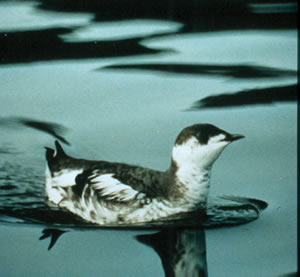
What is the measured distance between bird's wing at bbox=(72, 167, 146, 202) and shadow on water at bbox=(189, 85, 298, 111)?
2.95m

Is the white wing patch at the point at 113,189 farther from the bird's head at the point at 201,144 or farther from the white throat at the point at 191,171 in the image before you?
the bird's head at the point at 201,144

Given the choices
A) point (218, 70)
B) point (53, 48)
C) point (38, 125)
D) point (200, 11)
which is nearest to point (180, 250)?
point (38, 125)

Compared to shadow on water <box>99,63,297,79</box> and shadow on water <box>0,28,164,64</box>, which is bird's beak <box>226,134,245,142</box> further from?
shadow on water <box>0,28,164,64</box>

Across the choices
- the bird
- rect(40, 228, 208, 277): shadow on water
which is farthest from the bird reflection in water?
the bird

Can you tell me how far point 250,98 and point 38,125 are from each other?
9.08 ft

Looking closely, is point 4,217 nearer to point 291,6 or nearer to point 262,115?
point 262,115

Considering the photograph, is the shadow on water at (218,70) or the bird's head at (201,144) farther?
the shadow on water at (218,70)

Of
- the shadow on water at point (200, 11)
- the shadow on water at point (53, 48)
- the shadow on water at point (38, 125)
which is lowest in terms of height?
the shadow on water at point (38, 125)

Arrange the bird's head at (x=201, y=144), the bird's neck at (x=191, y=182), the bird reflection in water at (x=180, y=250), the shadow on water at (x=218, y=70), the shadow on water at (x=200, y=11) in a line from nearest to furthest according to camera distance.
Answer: the bird reflection in water at (x=180, y=250) → the bird's head at (x=201, y=144) → the bird's neck at (x=191, y=182) → the shadow on water at (x=218, y=70) → the shadow on water at (x=200, y=11)

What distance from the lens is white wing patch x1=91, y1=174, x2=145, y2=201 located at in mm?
6863

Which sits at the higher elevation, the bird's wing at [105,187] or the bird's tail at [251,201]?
the bird's wing at [105,187]

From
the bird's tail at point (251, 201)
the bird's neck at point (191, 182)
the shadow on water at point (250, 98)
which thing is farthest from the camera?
the shadow on water at point (250, 98)

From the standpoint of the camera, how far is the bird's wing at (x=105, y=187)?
6.88 m

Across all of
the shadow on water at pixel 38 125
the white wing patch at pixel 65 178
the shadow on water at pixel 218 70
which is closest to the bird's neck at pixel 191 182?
the white wing patch at pixel 65 178
